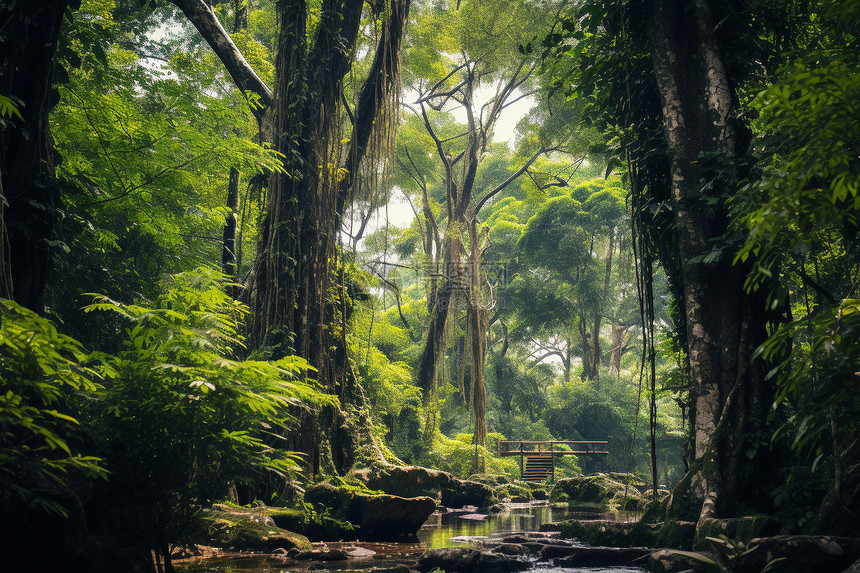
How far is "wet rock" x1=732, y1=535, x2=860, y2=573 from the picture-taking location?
341 cm

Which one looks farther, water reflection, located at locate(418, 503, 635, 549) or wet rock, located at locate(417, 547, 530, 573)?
water reflection, located at locate(418, 503, 635, 549)

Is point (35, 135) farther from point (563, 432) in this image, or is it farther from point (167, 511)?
point (563, 432)

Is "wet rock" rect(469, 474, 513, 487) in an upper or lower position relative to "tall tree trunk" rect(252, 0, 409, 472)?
lower

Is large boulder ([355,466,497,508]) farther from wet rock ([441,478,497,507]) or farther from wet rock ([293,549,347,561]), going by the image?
wet rock ([441,478,497,507])

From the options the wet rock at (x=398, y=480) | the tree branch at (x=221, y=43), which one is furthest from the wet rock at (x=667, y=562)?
the tree branch at (x=221, y=43)

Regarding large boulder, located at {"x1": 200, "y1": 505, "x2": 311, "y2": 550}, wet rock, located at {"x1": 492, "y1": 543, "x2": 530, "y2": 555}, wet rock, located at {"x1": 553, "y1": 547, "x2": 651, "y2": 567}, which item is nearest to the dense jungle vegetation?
large boulder, located at {"x1": 200, "y1": 505, "x2": 311, "y2": 550}

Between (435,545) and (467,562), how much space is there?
2.11 metres

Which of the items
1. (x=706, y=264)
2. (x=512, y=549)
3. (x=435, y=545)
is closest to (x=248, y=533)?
(x=435, y=545)

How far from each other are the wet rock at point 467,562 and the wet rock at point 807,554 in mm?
2270

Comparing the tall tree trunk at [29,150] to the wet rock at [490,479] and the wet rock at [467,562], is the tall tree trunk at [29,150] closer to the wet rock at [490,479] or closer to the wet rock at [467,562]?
the wet rock at [467,562]

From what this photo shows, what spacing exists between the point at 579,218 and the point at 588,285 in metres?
3.25

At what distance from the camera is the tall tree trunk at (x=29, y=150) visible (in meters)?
3.51

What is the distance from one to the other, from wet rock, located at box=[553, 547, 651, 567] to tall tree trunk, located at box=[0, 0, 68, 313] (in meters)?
4.96

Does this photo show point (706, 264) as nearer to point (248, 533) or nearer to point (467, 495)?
point (248, 533)
